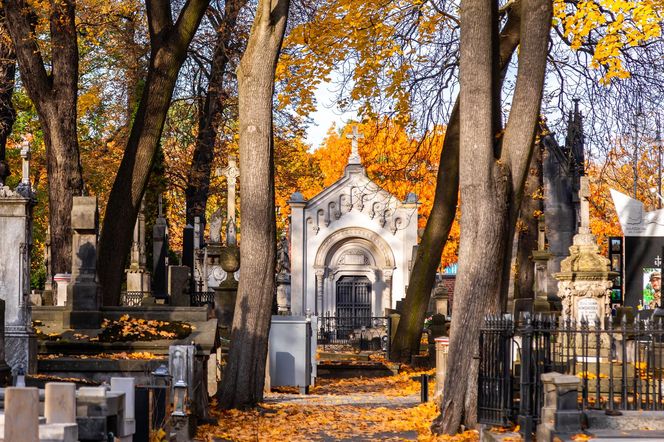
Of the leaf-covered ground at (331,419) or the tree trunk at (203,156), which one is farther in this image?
the tree trunk at (203,156)

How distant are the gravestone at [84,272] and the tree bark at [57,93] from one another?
2.44 m

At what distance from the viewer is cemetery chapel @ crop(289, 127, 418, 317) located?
3941 centimetres

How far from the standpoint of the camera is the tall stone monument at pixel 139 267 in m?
33.9

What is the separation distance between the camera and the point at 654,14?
659 inches

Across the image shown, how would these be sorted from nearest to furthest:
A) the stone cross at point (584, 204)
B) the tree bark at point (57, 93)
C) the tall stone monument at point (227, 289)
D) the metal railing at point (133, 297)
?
the tree bark at point (57, 93) < the stone cross at point (584, 204) < the tall stone monument at point (227, 289) < the metal railing at point (133, 297)

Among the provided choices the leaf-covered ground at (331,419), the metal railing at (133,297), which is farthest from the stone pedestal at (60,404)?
the metal railing at (133,297)

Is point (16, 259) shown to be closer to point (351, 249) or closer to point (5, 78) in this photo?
point (5, 78)

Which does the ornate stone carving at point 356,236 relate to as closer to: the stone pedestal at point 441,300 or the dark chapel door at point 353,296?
the dark chapel door at point 353,296

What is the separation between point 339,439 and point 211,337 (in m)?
3.35

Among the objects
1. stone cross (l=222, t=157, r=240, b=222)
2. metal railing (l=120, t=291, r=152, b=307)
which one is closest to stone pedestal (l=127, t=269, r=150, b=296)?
metal railing (l=120, t=291, r=152, b=307)

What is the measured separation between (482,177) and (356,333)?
69.2ft

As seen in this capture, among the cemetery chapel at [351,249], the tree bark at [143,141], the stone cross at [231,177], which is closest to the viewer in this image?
the tree bark at [143,141]

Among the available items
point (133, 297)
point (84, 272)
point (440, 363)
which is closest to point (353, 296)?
point (133, 297)

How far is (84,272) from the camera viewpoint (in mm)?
18516
